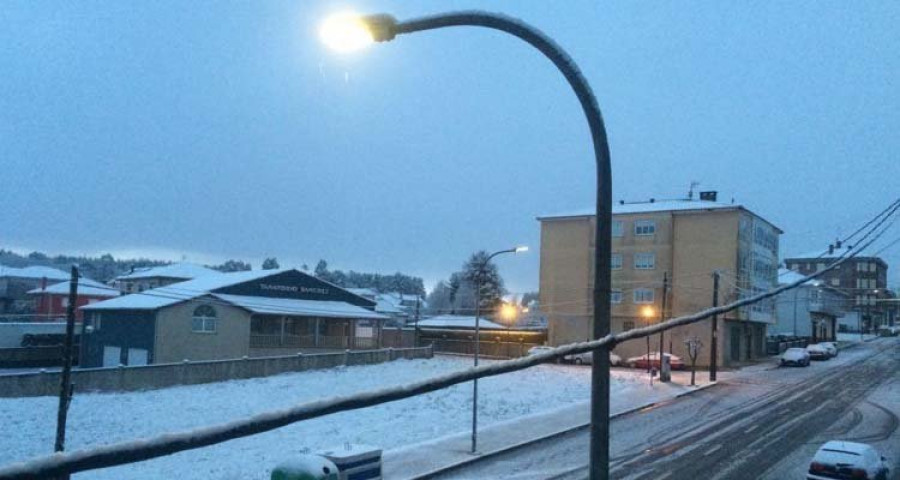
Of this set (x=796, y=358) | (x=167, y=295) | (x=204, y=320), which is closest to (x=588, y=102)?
(x=204, y=320)

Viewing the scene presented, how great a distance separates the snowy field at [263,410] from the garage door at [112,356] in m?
12.3

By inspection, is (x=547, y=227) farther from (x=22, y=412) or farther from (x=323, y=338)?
(x=22, y=412)

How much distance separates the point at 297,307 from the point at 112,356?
40.8 feet

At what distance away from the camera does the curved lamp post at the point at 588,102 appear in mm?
3818

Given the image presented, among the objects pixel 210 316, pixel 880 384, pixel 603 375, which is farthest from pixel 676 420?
pixel 210 316

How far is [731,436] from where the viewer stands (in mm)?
25109

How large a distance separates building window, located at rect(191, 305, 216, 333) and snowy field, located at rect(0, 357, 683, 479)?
762 centimetres

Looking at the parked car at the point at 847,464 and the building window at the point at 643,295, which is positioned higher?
the building window at the point at 643,295

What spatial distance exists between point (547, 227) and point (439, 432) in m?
36.1

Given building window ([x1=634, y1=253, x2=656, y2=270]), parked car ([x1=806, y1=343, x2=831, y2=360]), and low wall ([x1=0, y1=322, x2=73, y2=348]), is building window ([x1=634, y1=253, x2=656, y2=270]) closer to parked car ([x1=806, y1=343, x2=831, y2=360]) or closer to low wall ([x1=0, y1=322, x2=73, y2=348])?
parked car ([x1=806, y1=343, x2=831, y2=360])

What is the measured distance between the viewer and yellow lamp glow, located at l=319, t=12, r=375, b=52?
379 centimetres

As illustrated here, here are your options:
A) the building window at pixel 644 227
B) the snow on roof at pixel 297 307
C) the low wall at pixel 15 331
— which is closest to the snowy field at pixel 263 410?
the snow on roof at pixel 297 307

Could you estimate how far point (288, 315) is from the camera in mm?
52438

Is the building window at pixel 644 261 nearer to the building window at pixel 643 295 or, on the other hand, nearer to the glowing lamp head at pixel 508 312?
the building window at pixel 643 295
